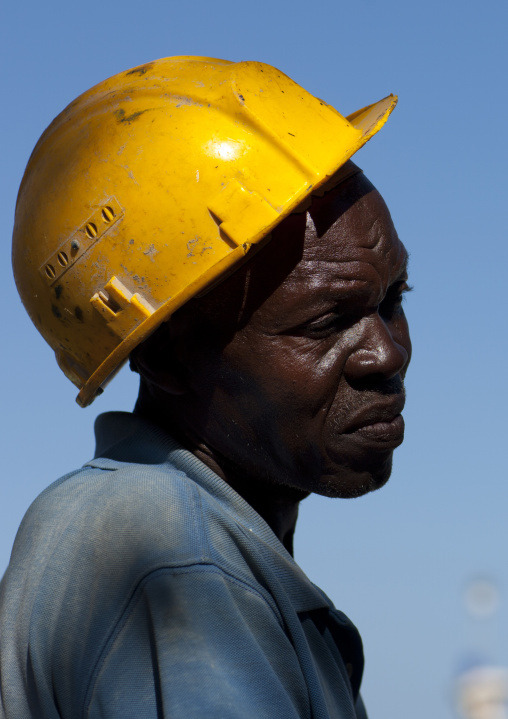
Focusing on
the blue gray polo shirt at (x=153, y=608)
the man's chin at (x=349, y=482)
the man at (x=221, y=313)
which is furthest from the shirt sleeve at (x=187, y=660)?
the man's chin at (x=349, y=482)

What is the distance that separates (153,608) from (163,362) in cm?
100

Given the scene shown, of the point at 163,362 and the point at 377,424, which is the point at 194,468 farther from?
the point at 377,424

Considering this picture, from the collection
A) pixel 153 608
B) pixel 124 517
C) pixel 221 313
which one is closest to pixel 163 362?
pixel 221 313

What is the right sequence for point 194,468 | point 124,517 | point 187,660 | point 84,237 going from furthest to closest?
point 84,237
point 194,468
point 124,517
point 187,660

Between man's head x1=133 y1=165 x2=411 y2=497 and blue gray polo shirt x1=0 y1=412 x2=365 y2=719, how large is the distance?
0.86 feet

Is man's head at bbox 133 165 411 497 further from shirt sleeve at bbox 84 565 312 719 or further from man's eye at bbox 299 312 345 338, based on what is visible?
shirt sleeve at bbox 84 565 312 719

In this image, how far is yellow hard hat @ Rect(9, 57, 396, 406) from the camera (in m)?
2.99

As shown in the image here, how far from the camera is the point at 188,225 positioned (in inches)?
118

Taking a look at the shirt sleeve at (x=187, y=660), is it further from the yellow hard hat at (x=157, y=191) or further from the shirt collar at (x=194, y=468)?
the yellow hard hat at (x=157, y=191)

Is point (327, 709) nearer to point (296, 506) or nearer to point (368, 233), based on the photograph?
point (296, 506)

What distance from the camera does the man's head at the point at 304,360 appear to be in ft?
10.2

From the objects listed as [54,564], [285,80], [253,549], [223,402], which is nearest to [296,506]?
[223,402]

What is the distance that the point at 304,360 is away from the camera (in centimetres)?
310

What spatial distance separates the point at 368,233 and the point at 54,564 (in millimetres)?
1293
